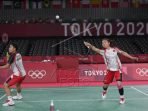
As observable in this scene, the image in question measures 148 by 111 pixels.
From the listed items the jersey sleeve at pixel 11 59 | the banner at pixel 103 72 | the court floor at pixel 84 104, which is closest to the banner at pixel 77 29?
the banner at pixel 103 72

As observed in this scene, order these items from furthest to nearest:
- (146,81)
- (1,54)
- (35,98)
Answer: (1,54) → (146,81) → (35,98)

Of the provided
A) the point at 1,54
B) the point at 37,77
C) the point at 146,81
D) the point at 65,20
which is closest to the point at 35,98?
the point at 37,77

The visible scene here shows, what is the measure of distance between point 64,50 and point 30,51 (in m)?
2.81

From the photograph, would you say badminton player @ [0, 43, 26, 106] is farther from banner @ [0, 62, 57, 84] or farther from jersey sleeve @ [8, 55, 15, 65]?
banner @ [0, 62, 57, 84]

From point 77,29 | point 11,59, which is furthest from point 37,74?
point 77,29

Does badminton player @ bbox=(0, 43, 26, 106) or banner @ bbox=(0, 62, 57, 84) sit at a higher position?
badminton player @ bbox=(0, 43, 26, 106)

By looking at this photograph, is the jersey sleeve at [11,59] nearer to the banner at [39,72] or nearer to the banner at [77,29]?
the banner at [39,72]

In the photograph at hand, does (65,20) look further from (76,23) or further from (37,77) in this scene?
(37,77)

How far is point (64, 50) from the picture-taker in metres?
29.2

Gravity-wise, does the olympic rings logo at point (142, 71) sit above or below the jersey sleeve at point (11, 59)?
below

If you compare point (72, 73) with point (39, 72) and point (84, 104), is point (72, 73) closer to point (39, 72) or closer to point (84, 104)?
point (39, 72)

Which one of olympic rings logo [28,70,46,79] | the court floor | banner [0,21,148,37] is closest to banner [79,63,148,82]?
olympic rings logo [28,70,46,79]

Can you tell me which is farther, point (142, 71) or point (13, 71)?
point (142, 71)

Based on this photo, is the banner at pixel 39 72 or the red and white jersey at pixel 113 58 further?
the banner at pixel 39 72
